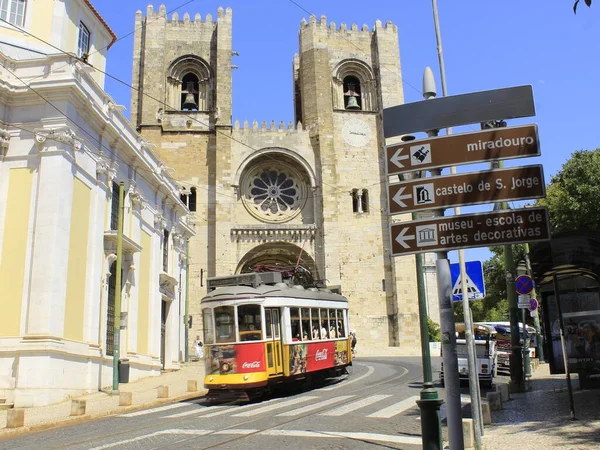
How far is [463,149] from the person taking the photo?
5.61 meters

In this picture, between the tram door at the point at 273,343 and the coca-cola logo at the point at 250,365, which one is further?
the tram door at the point at 273,343

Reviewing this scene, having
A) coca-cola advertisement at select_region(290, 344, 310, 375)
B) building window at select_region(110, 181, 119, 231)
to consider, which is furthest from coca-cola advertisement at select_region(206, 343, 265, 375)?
building window at select_region(110, 181, 119, 231)

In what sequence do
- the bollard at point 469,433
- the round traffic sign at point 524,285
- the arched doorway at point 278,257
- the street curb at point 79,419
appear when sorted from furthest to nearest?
1. the arched doorway at point 278,257
2. the round traffic sign at point 524,285
3. the street curb at point 79,419
4. the bollard at point 469,433

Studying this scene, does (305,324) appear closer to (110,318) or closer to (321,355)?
(321,355)

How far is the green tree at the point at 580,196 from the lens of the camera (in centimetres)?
2730

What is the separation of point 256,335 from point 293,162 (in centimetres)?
2504

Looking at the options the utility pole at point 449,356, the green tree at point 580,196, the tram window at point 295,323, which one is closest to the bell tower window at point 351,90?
the green tree at point 580,196

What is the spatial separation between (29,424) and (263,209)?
2745 centimetres

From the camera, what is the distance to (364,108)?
130ft

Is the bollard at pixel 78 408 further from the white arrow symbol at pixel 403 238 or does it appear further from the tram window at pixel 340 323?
the white arrow symbol at pixel 403 238

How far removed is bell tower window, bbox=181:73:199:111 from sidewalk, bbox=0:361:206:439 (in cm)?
2242

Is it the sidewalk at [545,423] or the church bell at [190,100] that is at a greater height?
the church bell at [190,100]

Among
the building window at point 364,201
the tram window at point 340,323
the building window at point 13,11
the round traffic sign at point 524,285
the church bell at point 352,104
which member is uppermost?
the church bell at point 352,104

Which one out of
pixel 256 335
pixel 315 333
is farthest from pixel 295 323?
pixel 256 335
